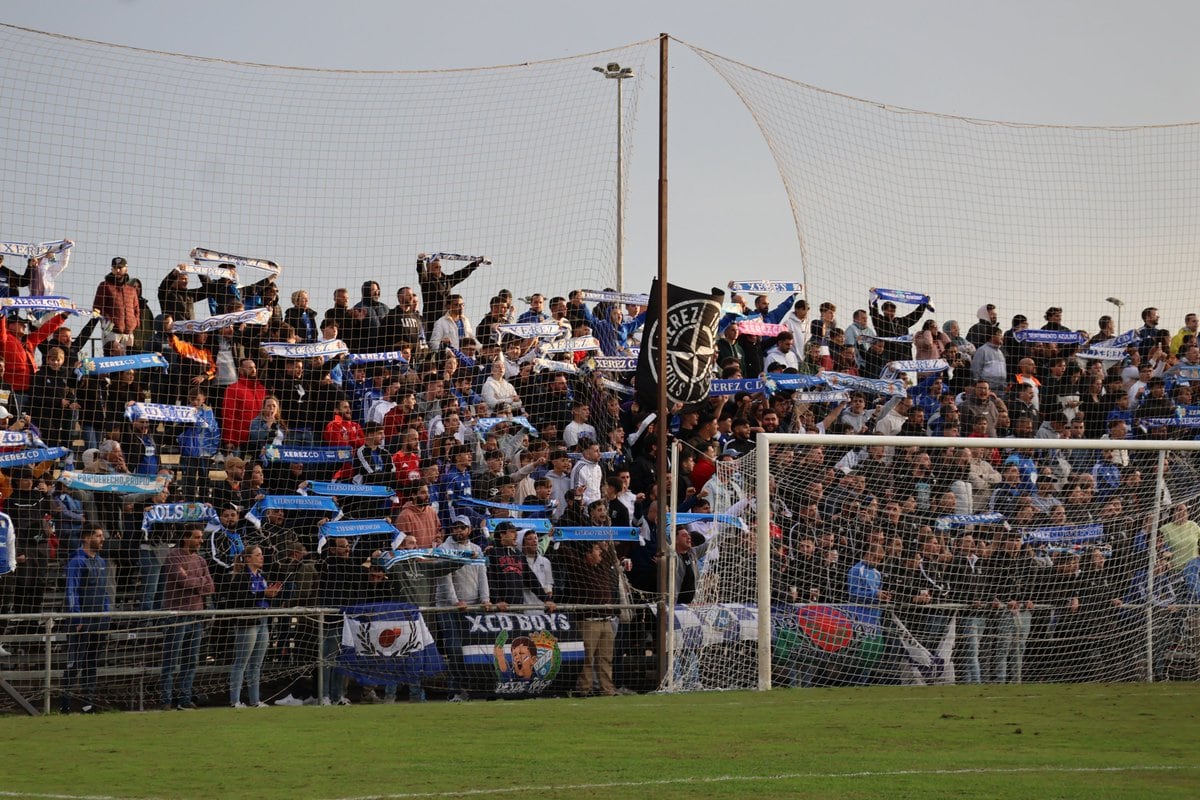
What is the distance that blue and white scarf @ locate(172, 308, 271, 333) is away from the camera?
14375mm

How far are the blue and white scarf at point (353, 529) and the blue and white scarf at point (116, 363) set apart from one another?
88.6 inches

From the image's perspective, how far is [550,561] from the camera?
46.6ft

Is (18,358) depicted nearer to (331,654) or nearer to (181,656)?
(181,656)

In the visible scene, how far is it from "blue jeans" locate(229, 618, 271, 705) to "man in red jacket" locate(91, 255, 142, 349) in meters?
3.19

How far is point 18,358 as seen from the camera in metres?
13.5

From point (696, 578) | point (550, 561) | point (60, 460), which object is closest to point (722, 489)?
point (696, 578)

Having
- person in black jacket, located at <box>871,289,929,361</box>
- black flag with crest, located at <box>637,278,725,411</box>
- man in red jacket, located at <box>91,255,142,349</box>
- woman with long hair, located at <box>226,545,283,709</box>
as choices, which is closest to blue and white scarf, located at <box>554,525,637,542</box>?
black flag with crest, located at <box>637,278,725,411</box>

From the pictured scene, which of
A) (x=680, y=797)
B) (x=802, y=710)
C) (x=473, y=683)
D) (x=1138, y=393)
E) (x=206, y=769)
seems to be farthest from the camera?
(x=1138, y=393)

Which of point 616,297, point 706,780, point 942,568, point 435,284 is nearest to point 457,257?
point 435,284

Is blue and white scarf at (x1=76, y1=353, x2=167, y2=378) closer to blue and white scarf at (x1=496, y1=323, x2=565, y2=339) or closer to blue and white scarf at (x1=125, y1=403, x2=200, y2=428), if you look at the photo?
blue and white scarf at (x1=125, y1=403, x2=200, y2=428)

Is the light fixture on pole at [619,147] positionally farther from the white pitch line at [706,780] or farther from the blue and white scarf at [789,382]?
the white pitch line at [706,780]

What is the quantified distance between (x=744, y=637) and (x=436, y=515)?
10.3 feet

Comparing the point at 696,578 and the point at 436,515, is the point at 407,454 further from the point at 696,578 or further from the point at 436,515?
the point at 696,578

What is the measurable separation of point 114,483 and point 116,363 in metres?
1.33
